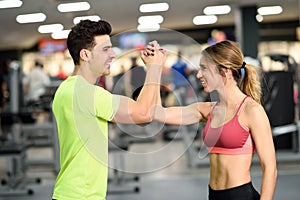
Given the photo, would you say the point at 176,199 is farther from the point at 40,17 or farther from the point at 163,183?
the point at 40,17

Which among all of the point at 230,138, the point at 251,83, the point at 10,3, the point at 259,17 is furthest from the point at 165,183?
the point at 259,17

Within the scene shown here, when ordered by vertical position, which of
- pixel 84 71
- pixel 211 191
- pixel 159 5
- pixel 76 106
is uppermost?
pixel 159 5

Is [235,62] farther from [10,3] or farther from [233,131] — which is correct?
[10,3]

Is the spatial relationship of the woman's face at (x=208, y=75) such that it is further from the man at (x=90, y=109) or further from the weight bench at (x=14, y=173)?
the weight bench at (x=14, y=173)

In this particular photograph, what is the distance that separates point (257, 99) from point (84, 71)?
2.40ft

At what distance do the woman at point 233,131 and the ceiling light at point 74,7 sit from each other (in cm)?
350

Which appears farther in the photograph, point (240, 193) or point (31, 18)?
point (31, 18)

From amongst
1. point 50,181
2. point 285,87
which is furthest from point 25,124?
point 285,87

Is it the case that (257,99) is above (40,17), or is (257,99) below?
below

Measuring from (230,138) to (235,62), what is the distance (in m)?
A: 0.29

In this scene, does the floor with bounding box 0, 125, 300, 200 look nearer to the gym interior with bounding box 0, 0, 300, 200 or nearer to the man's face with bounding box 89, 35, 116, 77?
the gym interior with bounding box 0, 0, 300, 200

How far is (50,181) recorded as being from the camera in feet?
21.0

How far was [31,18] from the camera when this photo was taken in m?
6.19

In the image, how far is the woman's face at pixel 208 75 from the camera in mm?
2098
